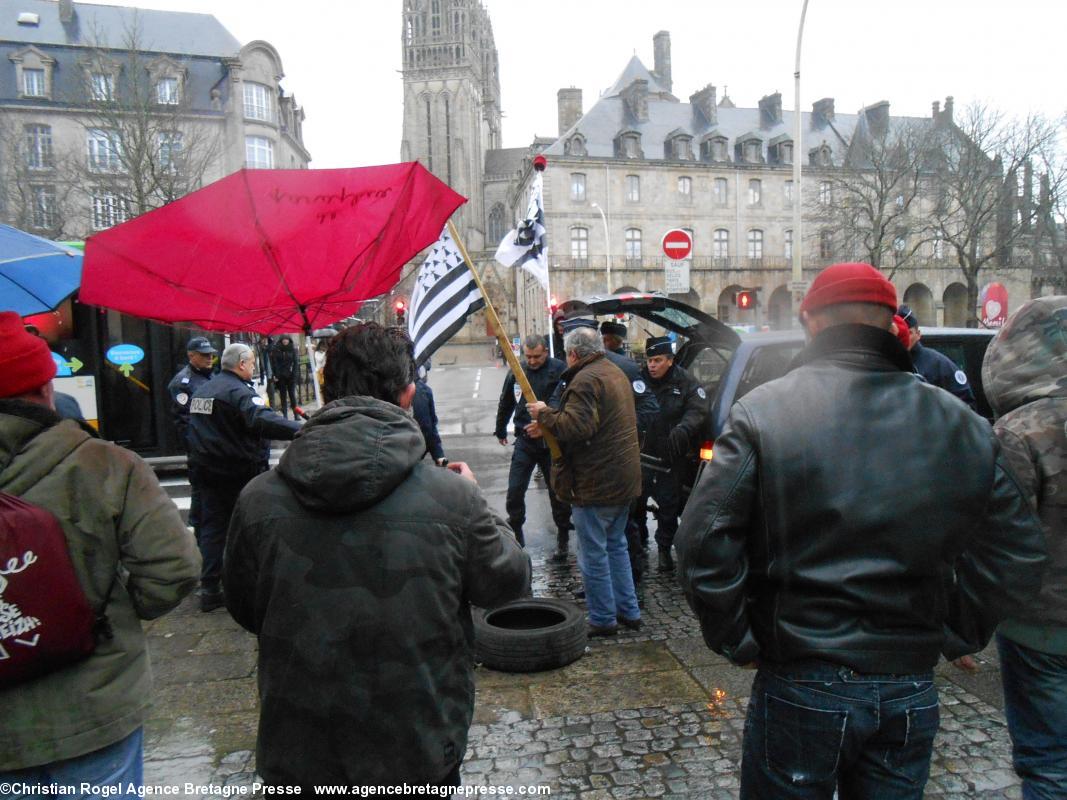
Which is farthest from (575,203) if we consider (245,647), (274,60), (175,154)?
(245,647)

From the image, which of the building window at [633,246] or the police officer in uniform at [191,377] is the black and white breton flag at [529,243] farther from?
the building window at [633,246]

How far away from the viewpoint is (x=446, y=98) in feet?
288

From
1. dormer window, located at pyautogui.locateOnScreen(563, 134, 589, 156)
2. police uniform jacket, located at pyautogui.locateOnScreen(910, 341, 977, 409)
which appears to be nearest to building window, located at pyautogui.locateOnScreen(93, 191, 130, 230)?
police uniform jacket, located at pyautogui.locateOnScreen(910, 341, 977, 409)

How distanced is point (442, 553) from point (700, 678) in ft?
9.84

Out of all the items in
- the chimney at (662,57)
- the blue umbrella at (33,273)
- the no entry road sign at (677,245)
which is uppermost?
the chimney at (662,57)

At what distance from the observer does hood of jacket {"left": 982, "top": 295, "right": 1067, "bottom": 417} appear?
255cm

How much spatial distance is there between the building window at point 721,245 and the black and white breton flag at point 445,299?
54068 mm

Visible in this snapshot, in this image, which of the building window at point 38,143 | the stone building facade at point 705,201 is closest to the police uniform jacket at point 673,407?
the building window at point 38,143

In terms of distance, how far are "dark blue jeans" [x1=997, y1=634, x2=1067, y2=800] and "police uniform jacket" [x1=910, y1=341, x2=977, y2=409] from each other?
3.42 metres

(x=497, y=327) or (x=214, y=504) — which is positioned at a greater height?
(x=497, y=327)

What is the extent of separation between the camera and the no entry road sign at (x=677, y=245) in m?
13.2

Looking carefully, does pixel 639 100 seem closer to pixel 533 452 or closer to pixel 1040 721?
pixel 533 452

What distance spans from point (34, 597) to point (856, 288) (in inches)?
91.5

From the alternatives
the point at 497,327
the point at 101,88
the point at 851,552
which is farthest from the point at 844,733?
the point at 101,88
